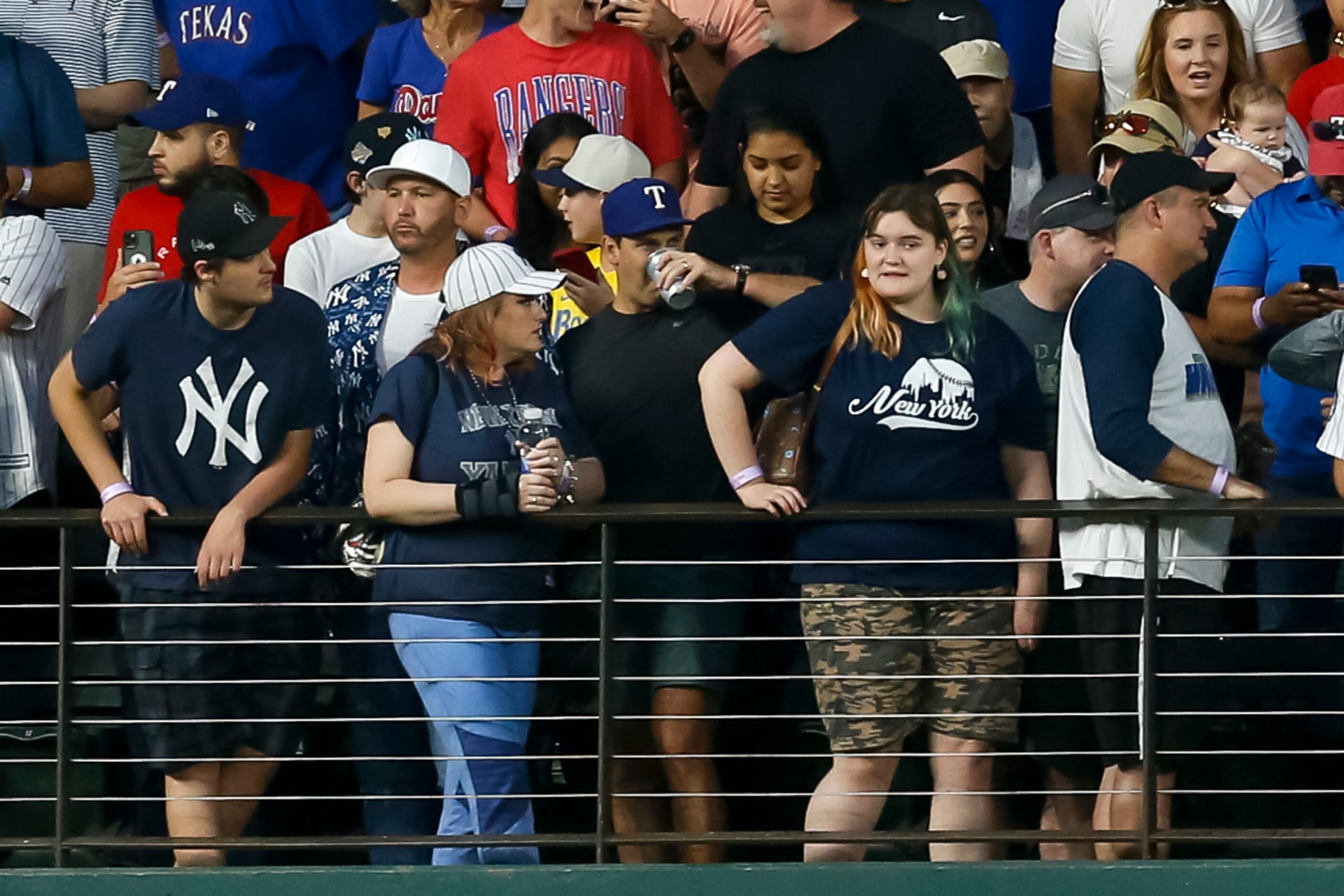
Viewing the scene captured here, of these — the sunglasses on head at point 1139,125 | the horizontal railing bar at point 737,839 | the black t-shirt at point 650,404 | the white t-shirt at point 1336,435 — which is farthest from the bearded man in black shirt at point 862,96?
the horizontal railing bar at point 737,839

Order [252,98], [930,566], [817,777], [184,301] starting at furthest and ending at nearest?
[252,98], [817,777], [184,301], [930,566]

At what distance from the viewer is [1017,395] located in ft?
17.5

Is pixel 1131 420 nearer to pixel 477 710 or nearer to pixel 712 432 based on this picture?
pixel 712 432

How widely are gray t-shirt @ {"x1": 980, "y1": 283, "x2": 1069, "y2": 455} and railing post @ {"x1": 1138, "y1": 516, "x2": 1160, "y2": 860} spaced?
543mm

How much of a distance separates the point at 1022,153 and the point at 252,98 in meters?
2.64

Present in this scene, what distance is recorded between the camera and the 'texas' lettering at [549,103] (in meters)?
6.76

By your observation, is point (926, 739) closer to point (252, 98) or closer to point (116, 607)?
point (116, 607)

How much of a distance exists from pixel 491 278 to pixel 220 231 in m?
0.73

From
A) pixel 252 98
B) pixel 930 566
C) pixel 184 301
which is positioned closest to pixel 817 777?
pixel 930 566

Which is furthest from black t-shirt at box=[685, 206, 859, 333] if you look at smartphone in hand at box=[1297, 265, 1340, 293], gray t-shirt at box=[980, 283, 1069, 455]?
smartphone in hand at box=[1297, 265, 1340, 293]

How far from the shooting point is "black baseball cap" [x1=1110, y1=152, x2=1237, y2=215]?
5520mm

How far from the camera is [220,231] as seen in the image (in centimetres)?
558

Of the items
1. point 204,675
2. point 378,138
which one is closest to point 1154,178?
point 378,138

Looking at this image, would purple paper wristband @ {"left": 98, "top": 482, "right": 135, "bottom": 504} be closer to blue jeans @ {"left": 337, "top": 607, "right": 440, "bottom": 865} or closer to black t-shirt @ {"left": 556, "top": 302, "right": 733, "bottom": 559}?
blue jeans @ {"left": 337, "top": 607, "right": 440, "bottom": 865}
